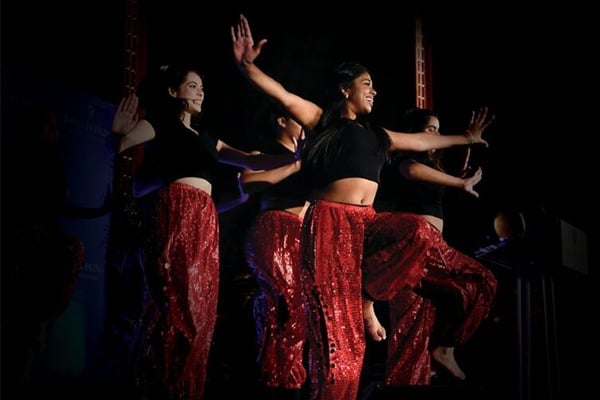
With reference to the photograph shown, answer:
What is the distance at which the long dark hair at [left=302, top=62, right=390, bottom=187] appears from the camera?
159 inches

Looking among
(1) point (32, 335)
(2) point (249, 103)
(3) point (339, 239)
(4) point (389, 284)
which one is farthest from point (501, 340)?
(1) point (32, 335)

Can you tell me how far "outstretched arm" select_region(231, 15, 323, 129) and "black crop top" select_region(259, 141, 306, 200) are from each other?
290 mm

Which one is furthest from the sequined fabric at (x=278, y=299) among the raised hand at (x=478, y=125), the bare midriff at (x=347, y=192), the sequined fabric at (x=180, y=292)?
the raised hand at (x=478, y=125)

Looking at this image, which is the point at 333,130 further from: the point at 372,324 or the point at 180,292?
the point at 180,292

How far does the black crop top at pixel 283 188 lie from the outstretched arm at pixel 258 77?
290 mm

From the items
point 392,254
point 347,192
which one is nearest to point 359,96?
point 347,192

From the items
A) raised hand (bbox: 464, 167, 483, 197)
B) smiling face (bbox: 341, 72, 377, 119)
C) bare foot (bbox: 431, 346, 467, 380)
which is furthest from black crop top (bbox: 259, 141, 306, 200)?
bare foot (bbox: 431, 346, 467, 380)

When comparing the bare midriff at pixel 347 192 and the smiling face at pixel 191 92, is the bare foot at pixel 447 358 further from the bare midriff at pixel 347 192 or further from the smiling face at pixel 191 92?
the smiling face at pixel 191 92

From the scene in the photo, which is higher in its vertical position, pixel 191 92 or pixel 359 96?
pixel 359 96

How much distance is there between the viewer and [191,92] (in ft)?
Answer: 12.6

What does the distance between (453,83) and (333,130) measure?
1245 millimetres

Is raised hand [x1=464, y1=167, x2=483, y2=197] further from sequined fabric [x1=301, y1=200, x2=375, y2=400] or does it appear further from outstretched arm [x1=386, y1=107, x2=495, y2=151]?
sequined fabric [x1=301, y1=200, x2=375, y2=400]

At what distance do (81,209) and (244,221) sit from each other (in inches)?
37.9

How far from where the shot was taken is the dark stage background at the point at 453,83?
3787 millimetres
